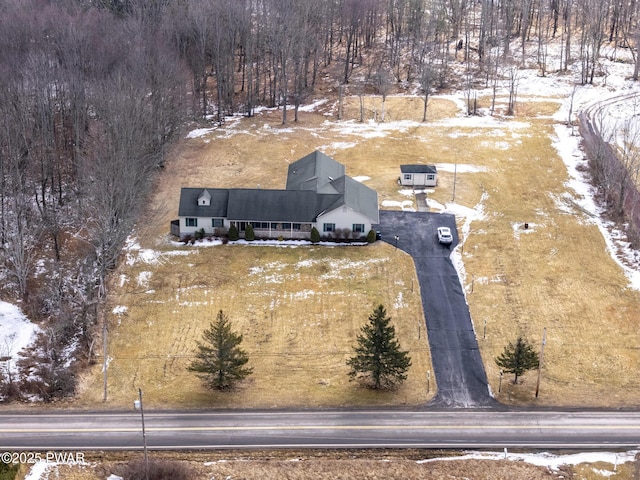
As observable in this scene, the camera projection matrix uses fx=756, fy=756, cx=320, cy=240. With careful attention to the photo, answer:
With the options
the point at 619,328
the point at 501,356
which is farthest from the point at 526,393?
the point at 619,328

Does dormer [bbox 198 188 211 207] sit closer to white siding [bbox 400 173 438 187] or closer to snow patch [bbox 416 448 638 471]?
white siding [bbox 400 173 438 187]

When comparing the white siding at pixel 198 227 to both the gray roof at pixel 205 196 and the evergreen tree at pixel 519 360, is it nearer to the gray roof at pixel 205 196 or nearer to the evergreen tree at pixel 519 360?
the gray roof at pixel 205 196

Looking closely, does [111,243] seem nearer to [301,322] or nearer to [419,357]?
[301,322]

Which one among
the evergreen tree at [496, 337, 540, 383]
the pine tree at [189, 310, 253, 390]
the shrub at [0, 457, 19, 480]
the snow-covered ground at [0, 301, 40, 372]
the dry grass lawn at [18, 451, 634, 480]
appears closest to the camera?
the shrub at [0, 457, 19, 480]

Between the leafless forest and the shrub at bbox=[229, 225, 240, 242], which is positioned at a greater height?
the leafless forest

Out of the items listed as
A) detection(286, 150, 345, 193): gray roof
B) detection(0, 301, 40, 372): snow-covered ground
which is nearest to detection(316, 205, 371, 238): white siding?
detection(286, 150, 345, 193): gray roof

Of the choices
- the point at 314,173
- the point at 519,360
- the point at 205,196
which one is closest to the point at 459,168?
the point at 314,173

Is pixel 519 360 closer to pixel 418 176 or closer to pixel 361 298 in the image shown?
pixel 361 298
